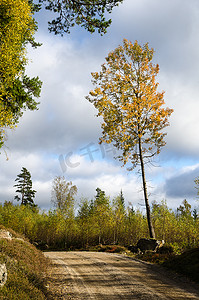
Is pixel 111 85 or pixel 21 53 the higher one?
pixel 111 85

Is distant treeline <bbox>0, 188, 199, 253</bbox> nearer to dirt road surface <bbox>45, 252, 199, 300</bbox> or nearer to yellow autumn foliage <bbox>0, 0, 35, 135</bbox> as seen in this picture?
dirt road surface <bbox>45, 252, 199, 300</bbox>

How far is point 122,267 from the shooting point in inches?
504

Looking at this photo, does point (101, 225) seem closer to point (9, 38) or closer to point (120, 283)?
point (120, 283)

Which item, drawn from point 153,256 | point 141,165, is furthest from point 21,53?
point 153,256

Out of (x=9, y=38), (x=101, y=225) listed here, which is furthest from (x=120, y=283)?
(x=101, y=225)

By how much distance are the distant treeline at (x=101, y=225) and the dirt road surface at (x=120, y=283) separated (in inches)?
635

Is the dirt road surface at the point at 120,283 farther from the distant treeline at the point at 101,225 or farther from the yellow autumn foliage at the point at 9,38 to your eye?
the distant treeline at the point at 101,225

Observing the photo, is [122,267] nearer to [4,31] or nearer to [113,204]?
[4,31]

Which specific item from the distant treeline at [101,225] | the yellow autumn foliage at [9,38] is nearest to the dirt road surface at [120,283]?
the yellow autumn foliage at [9,38]

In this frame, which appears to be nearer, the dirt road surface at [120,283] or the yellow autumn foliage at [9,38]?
the dirt road surface at [120,283]

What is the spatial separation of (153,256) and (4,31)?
16554 mm

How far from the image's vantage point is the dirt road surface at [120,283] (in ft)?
27.5

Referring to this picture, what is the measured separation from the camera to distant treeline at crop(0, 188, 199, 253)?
94.5ft

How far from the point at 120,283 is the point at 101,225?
22.4 metres
